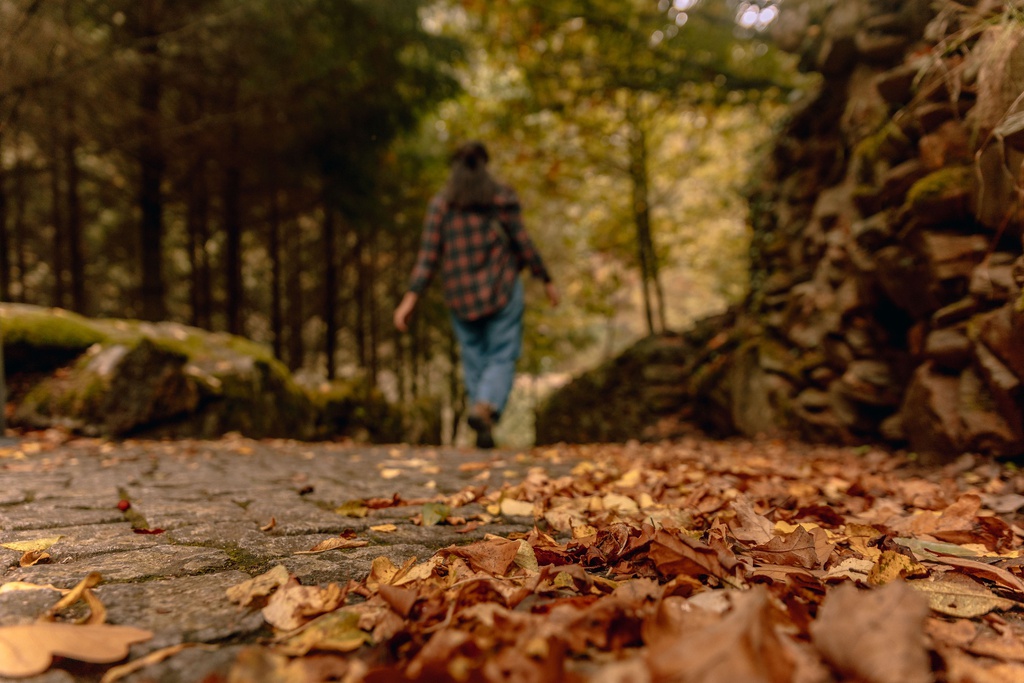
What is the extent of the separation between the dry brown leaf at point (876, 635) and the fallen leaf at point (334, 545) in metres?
1.13

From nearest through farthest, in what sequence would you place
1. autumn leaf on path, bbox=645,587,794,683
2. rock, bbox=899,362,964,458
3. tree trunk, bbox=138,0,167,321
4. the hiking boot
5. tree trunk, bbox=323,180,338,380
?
autumn leaf on path, bbox=645,587,794,683 → rock, bbox=899,362,964,458 → the hiking boot → tree trunk, bbox=138,0,167,321 → tree trunk, bbox=323,180,338,380

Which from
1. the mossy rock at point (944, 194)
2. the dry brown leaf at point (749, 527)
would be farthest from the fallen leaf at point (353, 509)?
the mossy rock at point (944, 194)

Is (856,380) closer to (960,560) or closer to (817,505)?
(817,505)

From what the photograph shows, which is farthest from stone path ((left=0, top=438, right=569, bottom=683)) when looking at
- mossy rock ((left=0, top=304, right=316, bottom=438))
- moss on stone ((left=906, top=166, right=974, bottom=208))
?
moss on stone ((left=906, top=166, right=974, bottom=208))

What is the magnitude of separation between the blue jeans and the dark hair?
0.82 metres

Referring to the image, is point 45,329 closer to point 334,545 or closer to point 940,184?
point 334,545

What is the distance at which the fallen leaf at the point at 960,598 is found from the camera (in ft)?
3.34

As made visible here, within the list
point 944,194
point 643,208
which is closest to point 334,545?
point 944,194

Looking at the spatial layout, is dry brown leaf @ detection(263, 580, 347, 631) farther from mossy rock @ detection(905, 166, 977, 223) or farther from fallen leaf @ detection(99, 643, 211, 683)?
mossy rock @ detection(905, 166, 977, 223)

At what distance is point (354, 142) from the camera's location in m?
10.1

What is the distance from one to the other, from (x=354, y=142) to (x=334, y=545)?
10015 millimetres

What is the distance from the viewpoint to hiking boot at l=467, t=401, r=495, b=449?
4.46 meters

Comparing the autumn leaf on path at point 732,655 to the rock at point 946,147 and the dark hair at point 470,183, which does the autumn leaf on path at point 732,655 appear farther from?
the dark hair at point 470,183

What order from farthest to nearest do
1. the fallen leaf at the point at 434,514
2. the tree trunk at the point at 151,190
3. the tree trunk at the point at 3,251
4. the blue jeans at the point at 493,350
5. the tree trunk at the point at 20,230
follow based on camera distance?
the tree trunk at the point at 20,230 < the tree trunk at the point at 3,251 < the tree trunk at the point at 151,190 < the blue jeans at the point at 493,350 < the fallen leaf at the point at 434,514
